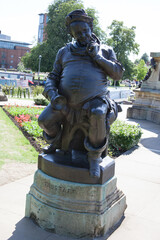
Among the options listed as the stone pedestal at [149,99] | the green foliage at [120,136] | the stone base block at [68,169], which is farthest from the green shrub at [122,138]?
the stone pedestal at [149,99]

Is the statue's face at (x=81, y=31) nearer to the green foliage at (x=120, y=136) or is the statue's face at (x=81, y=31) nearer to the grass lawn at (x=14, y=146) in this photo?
the grass lawn at (x=14, y=146)

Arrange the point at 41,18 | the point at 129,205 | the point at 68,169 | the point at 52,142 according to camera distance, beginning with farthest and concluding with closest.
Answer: the point at 41,18 < the point at 129,205 < the point at 52,142 < the point at 68,169

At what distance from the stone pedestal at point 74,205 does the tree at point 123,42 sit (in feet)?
155

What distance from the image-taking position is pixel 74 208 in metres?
3.26

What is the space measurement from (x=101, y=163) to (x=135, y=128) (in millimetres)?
5161

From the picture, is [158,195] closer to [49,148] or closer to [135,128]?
[49,148]

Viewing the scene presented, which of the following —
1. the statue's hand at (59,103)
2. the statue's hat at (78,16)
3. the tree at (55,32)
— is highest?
the tree at (55,32)

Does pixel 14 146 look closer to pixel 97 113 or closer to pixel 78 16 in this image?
pixel 97 113

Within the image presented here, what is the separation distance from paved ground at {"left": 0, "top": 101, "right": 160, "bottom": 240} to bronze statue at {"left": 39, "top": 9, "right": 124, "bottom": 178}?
101 centimetres

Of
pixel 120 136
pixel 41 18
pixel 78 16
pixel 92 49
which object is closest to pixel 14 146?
pixel 120 136

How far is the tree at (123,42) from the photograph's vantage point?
49.0 metres

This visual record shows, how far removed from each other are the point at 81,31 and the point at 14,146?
4.92 meters

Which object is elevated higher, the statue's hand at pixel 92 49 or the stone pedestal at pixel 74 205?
the statue's hand at pixel 92 49

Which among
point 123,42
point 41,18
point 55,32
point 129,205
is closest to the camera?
point 129,205
